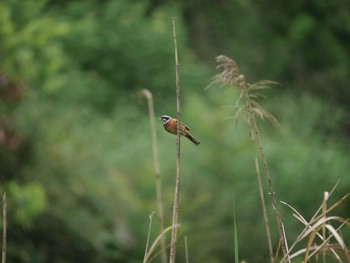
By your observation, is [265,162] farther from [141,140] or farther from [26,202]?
[141,140]

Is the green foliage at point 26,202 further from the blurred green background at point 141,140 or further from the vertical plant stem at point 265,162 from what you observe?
the vertical plant stem at point 265,162

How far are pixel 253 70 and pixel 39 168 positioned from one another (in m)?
10.2

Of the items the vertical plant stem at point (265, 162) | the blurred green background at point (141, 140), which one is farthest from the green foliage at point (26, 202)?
the vertical plant stem at point (265, 162)

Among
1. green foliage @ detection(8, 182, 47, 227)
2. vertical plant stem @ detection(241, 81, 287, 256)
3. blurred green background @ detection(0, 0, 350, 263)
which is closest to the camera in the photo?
vertical plant stem @ detection(241, 81, 287, 256)

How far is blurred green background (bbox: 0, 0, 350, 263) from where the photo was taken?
9516mm

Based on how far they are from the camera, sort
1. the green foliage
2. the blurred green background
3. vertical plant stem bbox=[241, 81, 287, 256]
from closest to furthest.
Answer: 1. vertical plant stem bbox=[241, 81, 287, 256]
2. the green foliage
3. the blurred green background

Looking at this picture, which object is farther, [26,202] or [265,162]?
[26,202]

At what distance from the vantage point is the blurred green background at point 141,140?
9.52 meters

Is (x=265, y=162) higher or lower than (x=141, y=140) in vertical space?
lower

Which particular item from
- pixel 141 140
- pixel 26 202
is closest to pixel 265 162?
pixel 26 202

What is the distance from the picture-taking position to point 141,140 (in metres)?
12.4

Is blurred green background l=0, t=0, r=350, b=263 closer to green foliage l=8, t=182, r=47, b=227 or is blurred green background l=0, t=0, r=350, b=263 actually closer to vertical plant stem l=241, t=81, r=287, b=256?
green foliage l=8, t=182, r=47, b=227

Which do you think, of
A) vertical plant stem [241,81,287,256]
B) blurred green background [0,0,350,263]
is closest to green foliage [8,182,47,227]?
blurred green background [0,0,350,263]

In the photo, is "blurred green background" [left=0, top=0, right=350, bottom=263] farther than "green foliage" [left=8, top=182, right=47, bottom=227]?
Yes
